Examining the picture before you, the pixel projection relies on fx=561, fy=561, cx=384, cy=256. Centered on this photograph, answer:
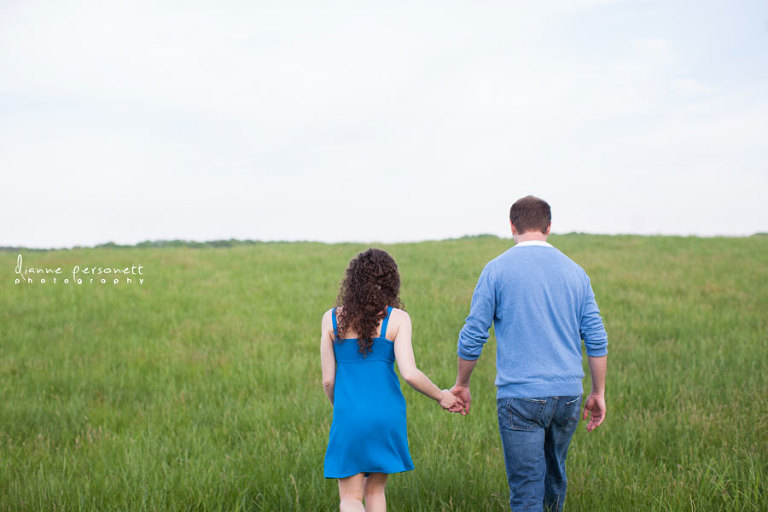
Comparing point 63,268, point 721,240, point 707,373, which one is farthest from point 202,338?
A: point 721,240

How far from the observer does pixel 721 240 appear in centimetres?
2719

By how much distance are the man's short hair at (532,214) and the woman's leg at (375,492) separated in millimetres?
1790

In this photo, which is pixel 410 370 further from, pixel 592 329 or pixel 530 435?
pixel 592 329

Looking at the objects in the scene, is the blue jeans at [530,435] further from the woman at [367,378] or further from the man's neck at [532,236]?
the man's neck at [532,236]

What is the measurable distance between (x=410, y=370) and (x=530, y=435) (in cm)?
81

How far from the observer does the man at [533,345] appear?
3322 millimetres

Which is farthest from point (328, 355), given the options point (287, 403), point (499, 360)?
point (287, 403)

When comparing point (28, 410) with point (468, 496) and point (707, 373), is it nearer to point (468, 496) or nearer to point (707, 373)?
point (468, 496)

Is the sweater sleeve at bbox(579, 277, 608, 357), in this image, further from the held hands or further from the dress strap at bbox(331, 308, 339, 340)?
the dress strap at bbox(331, 308, 339, 340)

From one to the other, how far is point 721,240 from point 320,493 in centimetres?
2846

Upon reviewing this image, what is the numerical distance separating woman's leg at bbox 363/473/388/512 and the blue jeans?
0.80 metres

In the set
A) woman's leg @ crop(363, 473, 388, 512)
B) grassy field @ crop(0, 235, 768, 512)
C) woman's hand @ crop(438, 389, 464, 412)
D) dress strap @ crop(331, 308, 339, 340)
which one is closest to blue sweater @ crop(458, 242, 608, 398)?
woman's hand @ crop(438, 389, 464, 412)

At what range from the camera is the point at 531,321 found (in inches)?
134

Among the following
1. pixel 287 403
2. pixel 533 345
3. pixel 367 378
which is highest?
pixel 533 345
